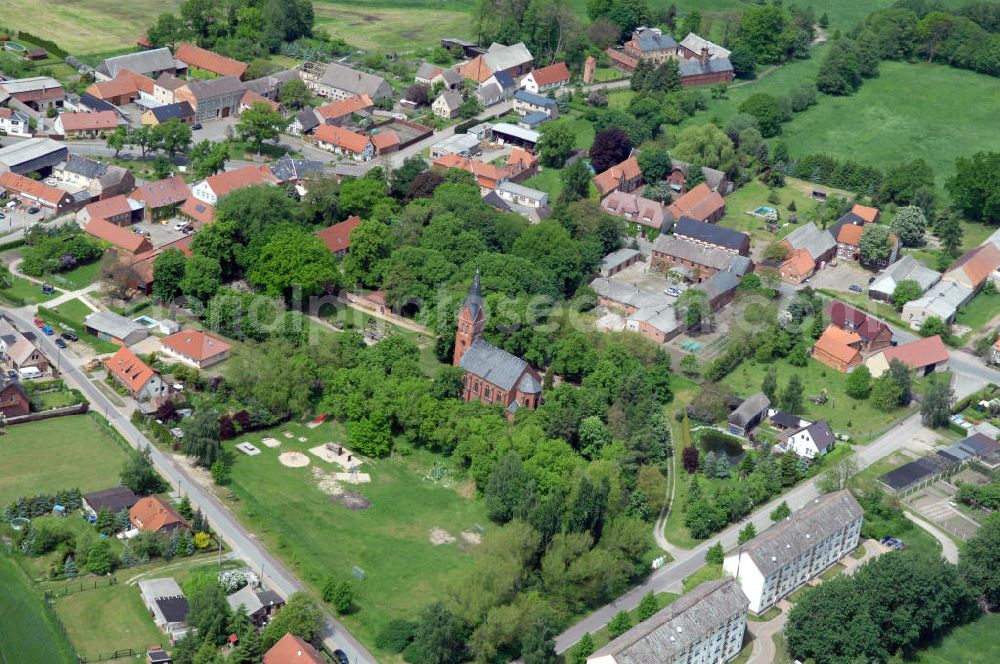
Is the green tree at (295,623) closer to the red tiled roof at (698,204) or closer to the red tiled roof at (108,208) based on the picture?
the red tiled roof at (108,208)

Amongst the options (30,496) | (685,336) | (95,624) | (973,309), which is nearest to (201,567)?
(95,624)

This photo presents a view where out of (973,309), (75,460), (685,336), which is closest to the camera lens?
(75,460)

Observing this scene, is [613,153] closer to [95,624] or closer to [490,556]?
[490,556]

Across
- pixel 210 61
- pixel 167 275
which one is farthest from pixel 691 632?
pixel 210 61

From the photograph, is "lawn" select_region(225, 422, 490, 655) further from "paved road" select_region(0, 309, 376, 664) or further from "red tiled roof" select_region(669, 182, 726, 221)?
"red tiled roof" select_region(669, 182, 726, 221)

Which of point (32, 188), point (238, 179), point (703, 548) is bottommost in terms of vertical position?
point (703, 548)

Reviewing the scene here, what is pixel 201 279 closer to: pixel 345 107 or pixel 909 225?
pixel 345 107
